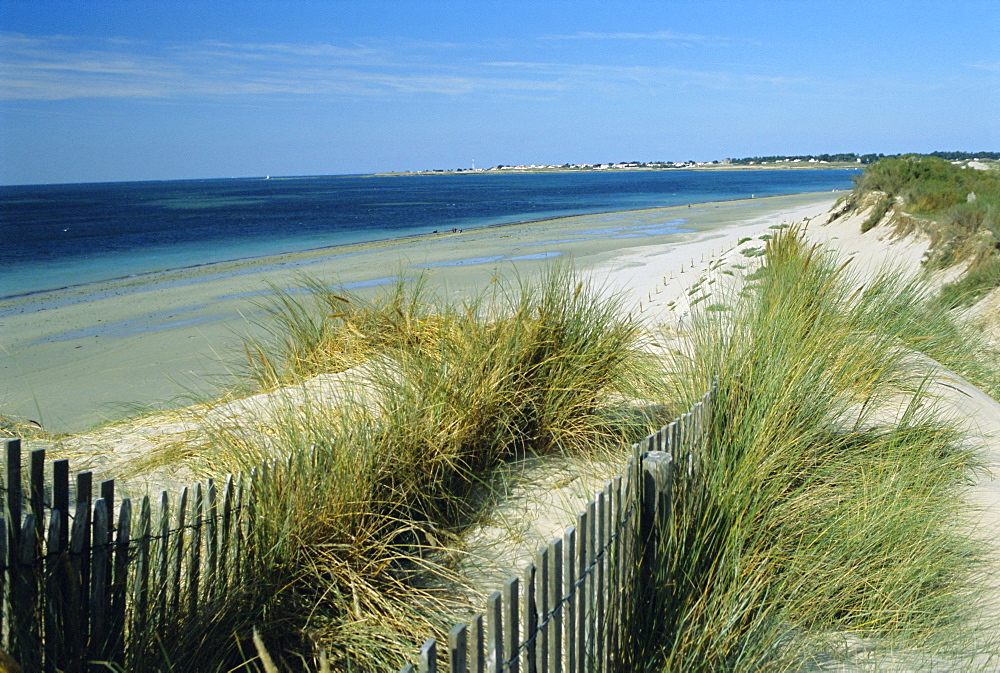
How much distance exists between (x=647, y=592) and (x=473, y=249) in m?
25.2

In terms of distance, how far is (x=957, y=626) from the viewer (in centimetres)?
293

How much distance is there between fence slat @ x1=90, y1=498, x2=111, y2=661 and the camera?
8.21 feet

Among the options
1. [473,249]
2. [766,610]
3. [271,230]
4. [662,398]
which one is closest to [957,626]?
[766,610]

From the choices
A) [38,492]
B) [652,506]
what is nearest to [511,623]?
[652,506]

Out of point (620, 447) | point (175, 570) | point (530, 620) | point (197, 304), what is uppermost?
point (530, 620)

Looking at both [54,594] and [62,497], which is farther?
[62,497]

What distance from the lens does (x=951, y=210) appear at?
46.9 feet

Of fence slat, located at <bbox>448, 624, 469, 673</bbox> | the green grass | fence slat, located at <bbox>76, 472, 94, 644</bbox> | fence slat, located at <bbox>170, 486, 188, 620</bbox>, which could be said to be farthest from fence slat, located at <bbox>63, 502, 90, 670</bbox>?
the green grass

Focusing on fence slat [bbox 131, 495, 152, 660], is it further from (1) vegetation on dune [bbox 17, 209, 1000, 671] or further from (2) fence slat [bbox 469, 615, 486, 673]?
(2) fence slat [bbox 469, 615, 486, 673]

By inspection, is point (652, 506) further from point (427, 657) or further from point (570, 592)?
point (427, 657)

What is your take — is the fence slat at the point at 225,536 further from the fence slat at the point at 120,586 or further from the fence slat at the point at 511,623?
the fence slat at the point at 511,623

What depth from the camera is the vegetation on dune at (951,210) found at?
10.7 meters

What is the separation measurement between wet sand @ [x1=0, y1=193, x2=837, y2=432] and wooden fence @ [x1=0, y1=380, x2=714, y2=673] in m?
2.95

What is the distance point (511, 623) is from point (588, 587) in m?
0.57
